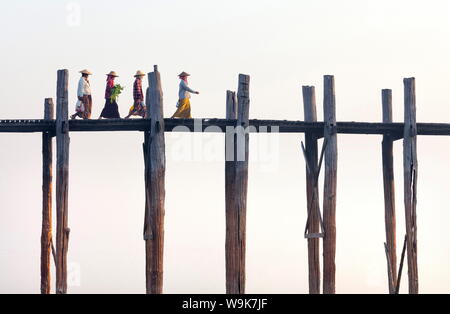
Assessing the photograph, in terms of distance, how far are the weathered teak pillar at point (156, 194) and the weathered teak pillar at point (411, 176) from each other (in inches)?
192

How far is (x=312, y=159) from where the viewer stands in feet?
86.8

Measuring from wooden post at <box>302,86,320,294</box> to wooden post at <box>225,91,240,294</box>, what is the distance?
1640mm

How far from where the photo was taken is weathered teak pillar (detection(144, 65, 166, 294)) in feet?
80.4

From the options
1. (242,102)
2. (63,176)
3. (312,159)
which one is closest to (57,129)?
(63,176)

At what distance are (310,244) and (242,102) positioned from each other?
322 centimetres

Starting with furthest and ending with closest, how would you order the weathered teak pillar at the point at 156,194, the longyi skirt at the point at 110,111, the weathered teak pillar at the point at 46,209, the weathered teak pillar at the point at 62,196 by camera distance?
the longyi skirt at the point at 110,111 → the weathered teak pillar at the point at 46,209 → the weathered teak pillar at the point at 62,196 → the weathered teak pillar at the point at 156,194

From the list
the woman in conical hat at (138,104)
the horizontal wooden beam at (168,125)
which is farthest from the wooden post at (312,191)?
the woman in conical hat at (138,104)

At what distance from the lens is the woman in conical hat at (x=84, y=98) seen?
2556 centimetres

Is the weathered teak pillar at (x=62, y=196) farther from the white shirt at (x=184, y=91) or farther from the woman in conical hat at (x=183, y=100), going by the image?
the white shirt at (x=184, y=91)

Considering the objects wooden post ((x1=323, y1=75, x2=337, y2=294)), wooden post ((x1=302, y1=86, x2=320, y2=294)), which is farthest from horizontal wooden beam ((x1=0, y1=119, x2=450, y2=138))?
wooden post ((x1=302, y1=86, x2=320, y2=294))

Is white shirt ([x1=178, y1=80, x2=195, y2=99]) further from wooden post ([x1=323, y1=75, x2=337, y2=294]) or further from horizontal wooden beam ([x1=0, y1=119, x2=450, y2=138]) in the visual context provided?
wooden post ([x1=323, y1=75, x2=337, y2=294])
